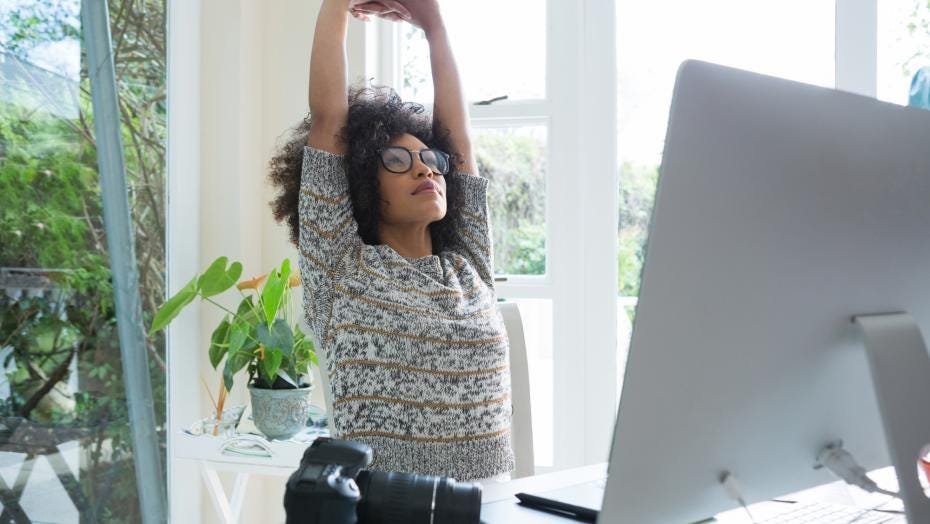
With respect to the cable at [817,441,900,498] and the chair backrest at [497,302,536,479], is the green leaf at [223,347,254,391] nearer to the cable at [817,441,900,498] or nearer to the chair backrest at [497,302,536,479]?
the chair backrest at [497,302,536,479]

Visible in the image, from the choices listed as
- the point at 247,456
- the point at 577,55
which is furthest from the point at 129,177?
the point at 577,55

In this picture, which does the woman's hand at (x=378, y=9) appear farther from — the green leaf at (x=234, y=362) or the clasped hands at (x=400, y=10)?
the green leaf at (x=234, y=362)

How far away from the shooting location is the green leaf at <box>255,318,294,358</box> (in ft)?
6.32

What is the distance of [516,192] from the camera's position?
2.55 meters

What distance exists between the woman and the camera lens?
0.54m

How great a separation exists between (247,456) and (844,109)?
1659 mm

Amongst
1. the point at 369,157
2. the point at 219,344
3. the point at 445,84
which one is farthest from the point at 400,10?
the point at 219,344

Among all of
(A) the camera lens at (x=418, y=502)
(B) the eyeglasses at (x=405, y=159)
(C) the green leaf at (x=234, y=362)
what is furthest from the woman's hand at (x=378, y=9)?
(A) the camera lens at (x=418, y=502)

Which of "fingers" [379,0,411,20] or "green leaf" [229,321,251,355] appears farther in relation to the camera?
"green leaf" [229,321,251,355]


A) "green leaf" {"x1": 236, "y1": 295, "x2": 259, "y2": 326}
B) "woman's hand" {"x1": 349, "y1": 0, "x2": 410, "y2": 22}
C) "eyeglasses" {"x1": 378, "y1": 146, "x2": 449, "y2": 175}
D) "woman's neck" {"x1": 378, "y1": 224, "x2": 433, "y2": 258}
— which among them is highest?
"woman's hand" {"x1": 349, "y1": 0, "x2": 410, "y2": 22}

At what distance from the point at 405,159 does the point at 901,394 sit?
1.05 m

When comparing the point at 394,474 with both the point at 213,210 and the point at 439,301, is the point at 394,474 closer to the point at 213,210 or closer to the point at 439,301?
the point at 439,301

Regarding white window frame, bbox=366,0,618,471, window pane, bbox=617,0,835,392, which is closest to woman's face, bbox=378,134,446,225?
white window frame, bbox=366,0,618,471

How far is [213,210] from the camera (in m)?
2.41
